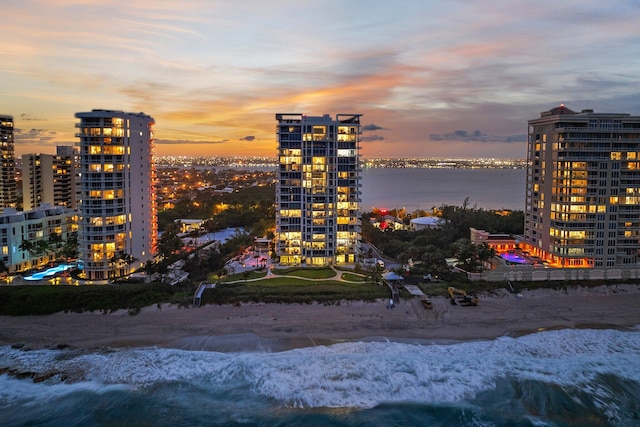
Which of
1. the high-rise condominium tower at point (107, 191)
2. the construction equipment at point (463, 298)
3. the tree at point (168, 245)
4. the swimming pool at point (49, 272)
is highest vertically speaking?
the high-rise condominium tower at point (107, 191)

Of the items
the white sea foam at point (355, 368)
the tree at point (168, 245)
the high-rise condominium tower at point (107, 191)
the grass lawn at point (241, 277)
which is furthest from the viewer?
the tree at point (168, 245)

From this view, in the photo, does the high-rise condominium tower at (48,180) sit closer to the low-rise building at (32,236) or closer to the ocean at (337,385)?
the low-rise building at (32,236)

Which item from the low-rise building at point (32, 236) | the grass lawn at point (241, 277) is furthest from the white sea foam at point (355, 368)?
the low-rise building at point (32, 236)

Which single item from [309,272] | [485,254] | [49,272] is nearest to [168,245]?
[49,272]

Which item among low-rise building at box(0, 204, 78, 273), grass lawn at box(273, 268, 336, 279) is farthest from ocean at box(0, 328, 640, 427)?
low-rise building at box(0, 204, 78, 273)

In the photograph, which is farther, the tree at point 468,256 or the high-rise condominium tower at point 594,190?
the high-rise condominium tower at point 594,190

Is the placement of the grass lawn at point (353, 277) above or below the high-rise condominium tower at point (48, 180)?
below

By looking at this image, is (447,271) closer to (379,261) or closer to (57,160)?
(379,261)

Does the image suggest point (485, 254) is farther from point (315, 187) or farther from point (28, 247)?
point (28, 247)
